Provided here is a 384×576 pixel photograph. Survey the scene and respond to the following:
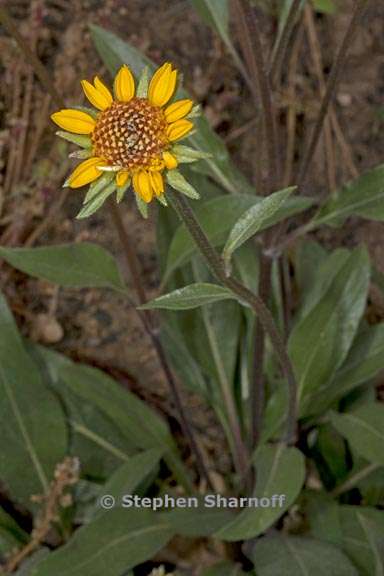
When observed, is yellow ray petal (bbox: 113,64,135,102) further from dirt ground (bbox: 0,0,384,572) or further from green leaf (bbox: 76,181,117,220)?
dirt ground (bbox: 0,0,384,572)

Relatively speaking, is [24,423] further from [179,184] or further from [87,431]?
[179,184]

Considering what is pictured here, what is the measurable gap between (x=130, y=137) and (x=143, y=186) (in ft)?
0.23

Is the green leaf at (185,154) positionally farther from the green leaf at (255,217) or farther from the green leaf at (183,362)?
the green leaf at (183,362)

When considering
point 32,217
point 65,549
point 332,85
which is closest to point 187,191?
point 332,85

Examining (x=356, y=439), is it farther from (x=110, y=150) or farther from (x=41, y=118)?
(x=41, y=118)

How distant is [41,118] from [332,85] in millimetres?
947

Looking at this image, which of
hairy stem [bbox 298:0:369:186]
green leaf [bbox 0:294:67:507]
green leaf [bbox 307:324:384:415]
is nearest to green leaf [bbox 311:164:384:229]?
hairy stem [bbox 298:0:369:186]

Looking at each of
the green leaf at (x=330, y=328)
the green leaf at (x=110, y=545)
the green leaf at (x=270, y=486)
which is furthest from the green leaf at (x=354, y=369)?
the green leaf at (x=110, y=545)

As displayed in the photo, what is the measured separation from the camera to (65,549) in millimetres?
1664

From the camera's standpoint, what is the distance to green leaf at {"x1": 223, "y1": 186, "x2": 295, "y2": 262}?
1.21 metres

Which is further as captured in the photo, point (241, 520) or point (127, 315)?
point (127, 315)

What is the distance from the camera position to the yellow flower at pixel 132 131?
1118 mm

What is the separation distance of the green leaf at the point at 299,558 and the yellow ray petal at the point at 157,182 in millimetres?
903

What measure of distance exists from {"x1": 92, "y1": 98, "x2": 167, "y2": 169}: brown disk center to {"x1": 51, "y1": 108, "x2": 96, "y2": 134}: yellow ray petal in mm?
26
